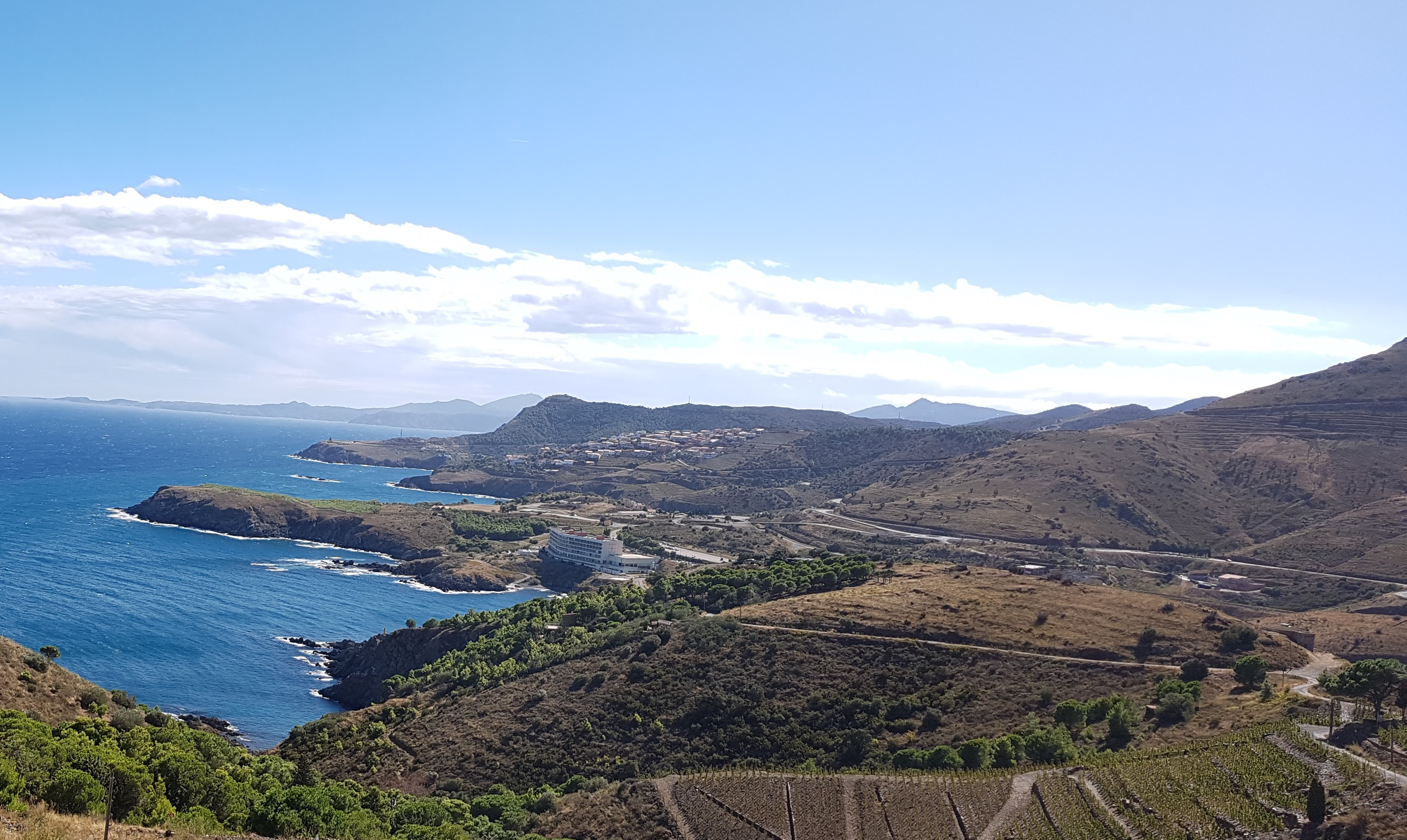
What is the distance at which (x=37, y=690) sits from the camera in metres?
A: 36.6

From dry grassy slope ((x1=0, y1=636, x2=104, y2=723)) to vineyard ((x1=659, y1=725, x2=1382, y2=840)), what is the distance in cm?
2380

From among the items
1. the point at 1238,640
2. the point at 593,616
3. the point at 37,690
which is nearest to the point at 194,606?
the point at 593,616

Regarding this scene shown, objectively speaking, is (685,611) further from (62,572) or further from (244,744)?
(62,572)

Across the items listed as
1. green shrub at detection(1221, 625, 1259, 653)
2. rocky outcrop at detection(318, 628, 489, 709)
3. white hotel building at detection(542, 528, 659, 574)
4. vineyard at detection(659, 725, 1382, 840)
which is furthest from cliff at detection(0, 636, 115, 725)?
white hotel building at detection(542, 528, 659, 574)

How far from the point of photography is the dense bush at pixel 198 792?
24062mm

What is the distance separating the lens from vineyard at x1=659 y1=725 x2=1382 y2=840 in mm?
28172

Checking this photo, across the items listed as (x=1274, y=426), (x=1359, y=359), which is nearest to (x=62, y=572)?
(x=1274, y=426)

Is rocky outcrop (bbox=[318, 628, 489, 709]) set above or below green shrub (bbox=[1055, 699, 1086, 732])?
below

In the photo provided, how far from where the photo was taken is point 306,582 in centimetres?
10969

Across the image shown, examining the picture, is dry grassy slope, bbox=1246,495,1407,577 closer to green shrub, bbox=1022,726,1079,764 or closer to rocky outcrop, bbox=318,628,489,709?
green shrub, bbox=1022,726,1079,764

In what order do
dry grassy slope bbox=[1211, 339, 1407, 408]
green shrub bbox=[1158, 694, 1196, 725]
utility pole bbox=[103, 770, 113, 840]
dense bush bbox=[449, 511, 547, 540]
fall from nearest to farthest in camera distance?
utility pole bbox=[103, 770, 113, 840] < green shrub bbox=[1158, 694, 1196, 725] < dense bush bbox=[449, 511, 547, 540] < dry grassy slope bbox=[1211, 339, 1407, 408]

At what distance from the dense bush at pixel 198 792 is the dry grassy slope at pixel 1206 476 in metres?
101

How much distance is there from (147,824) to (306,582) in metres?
92.3

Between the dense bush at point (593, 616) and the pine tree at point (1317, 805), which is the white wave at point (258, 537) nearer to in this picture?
the dense bush at point (593, 616)
